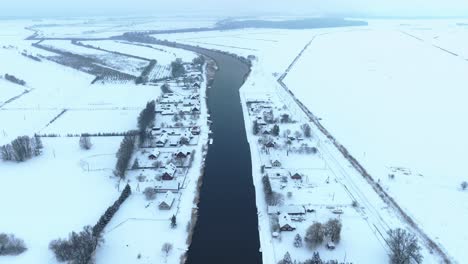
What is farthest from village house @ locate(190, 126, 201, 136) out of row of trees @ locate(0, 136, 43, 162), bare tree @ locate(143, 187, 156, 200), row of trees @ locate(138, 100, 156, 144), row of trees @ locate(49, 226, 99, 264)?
row of trees @ locate(49, 226, 99, 264)

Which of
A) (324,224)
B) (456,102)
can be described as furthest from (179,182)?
(456,102)

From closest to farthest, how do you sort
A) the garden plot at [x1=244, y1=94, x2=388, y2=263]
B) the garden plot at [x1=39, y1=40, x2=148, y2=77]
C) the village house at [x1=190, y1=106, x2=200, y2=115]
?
the garden plot at [x1=244, y1=94, x2=388, y2=263], the village house at [x1=190, y1=106, x2=200, y2=115], the garden plot at [x1=39, y1=40, x2=148, y2=77]

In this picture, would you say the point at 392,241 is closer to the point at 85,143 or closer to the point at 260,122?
the point at 260,122

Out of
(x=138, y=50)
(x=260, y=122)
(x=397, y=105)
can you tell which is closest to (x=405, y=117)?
(x=397, y=105)

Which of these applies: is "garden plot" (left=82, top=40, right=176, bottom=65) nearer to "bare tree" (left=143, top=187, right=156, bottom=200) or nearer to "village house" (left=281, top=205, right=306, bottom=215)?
"bare tree" (left=143, top=187, right=156, bottom=200)

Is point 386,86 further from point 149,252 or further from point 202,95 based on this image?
point 149,252

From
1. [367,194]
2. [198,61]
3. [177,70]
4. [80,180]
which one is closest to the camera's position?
[367,194]

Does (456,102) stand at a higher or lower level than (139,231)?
higher
